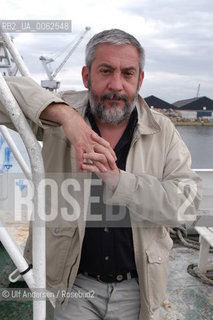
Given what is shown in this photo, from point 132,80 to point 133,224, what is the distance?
70 cm

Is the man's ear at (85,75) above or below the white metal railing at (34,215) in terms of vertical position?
above

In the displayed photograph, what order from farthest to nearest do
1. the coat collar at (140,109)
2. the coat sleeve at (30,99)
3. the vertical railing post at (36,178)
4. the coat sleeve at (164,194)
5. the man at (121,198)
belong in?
the coat collar at (140,109) < the man at (121,198) < the coat sleeve at (164,194) < the coat sleeve at (30,99) < the vertical railing post at (36,178)

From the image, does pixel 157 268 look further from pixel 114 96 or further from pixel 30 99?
pixel 30 99

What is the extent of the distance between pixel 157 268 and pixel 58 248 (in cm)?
50

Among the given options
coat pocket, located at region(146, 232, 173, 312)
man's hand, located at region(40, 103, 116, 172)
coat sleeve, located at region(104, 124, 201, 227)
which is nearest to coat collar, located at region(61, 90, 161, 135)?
coat sleeve, located at region(104, 124, 201, 227)

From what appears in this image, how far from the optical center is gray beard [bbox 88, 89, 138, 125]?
1.81m

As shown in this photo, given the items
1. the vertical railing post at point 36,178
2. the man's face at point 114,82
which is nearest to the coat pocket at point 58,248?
the vertical railing post at point 36,178

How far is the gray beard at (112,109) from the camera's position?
5.93 feet

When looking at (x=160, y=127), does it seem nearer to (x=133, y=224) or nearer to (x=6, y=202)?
(x=133, y=224)

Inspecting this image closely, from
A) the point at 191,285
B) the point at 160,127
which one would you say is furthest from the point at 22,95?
the point at 191,285

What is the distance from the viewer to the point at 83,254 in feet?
6.18

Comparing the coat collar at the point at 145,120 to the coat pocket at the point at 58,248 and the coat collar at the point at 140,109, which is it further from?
the coat pocket at the point at 58,248

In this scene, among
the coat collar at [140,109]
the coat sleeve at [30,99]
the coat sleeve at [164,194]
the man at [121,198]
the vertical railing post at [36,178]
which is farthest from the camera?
the coat collar at [140,109]

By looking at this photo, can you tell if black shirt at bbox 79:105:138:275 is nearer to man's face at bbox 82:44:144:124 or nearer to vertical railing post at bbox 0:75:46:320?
man's face at bbox 82:44:144:124
